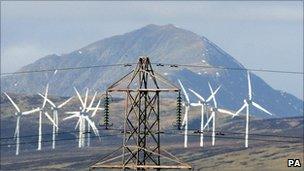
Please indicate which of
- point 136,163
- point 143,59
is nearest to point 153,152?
point 136,163

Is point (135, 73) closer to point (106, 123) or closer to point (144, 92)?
point (144, 92)

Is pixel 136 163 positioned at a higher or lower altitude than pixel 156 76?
lower

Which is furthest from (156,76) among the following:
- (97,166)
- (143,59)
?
(97,166)

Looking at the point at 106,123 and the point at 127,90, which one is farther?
the point at 106,123

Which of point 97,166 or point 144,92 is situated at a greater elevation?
point 144,92

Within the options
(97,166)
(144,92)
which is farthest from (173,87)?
(97,166)

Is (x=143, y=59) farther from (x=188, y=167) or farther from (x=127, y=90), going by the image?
(x=188, y=167)

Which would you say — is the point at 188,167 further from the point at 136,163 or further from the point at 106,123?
the point at 106,123

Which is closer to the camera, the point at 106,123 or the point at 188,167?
the point at 188,167
